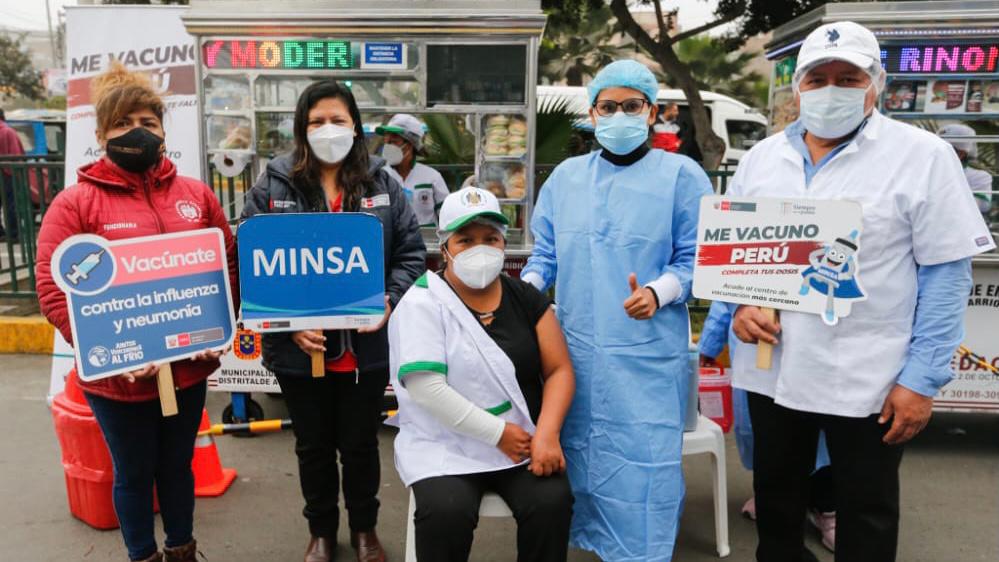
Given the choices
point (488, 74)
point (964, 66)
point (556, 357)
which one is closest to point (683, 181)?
point (556, 357)

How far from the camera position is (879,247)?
2090 mm

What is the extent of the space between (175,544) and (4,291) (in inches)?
201

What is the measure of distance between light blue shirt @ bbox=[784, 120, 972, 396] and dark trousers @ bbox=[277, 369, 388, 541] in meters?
1.77

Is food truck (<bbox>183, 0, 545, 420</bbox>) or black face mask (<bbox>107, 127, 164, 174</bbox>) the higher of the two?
food truck (<bbox>183, 0, 545, 420</bbox>)

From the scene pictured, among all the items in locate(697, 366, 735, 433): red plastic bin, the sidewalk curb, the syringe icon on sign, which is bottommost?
the sidewalk curb

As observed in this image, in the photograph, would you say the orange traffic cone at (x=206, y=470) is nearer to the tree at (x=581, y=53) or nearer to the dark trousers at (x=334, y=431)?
the dark trousers at (x=334, y=431)

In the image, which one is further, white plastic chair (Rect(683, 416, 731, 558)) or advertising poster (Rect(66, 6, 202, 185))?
advertising poster (Rect(66, 6, 202, 185))

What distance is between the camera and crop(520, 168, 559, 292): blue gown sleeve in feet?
8.87

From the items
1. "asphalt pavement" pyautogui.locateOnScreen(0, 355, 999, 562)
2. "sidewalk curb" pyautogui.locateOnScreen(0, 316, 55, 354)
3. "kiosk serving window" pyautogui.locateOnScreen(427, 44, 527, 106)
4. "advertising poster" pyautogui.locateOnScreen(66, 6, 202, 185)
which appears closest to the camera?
"asphalt pavement" pyautogui.locateOnScreen(0, 355, 999, 562)

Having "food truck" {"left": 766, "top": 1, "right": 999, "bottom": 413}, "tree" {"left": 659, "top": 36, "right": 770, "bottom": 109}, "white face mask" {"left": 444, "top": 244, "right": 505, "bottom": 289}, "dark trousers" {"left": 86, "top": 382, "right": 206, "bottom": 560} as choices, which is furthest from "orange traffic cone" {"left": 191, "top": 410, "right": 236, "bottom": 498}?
"tree" {"left": 659, "top": 36, "right": 770, "bottom": 109}

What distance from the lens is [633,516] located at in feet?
8.20

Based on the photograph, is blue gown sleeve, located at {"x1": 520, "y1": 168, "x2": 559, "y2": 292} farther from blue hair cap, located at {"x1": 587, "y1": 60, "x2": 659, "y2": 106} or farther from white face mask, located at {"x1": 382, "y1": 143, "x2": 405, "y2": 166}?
white face mask, located at {"x1": 382, "y1": 143, "x2": 405, "y2": 166}

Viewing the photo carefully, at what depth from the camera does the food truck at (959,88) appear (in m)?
3.91

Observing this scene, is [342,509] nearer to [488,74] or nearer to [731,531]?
[731,531]
